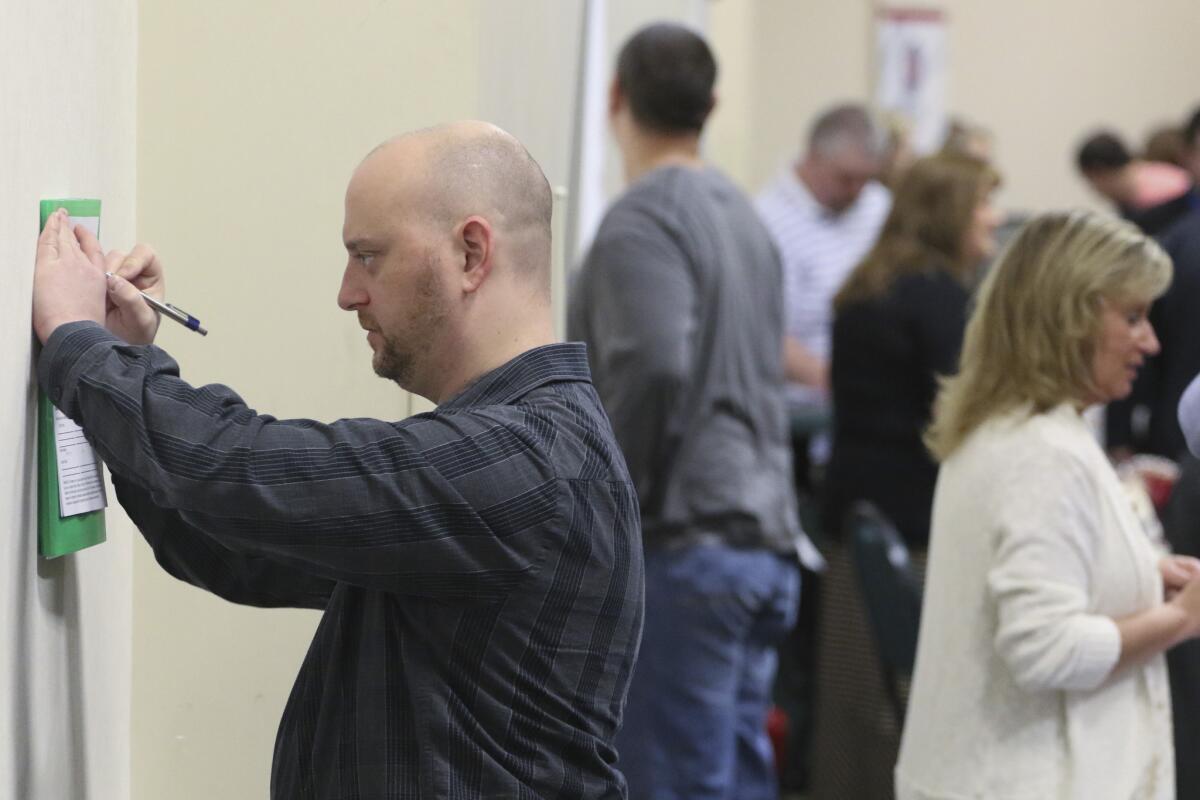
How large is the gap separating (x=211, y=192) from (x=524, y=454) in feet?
2.07

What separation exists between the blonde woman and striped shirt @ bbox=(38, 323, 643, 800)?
2.72 ft

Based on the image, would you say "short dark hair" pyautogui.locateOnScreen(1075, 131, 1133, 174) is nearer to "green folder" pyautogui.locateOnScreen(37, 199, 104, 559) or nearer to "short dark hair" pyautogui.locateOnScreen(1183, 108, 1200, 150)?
"short dark hair" pyautogui.locateOnScreen(1183, 108, 1200, 150)

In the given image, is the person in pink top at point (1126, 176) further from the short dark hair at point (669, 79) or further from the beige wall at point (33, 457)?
the beige wall at point (33, 457)

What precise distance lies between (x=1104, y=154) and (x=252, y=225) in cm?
554

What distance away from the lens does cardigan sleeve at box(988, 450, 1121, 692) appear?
195cm

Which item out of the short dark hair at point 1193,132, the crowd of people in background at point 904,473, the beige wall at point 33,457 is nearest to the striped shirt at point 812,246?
the crowd of people in background at point 904,473

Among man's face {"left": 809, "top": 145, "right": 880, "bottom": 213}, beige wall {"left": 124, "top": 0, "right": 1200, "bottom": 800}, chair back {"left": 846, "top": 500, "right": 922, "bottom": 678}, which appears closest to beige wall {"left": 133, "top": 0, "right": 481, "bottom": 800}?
beige wall {"left": 124, "top": 0, "right": 1200, "bottom": 800}

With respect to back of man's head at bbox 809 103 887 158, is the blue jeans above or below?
below

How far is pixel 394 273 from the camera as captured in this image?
129 cm

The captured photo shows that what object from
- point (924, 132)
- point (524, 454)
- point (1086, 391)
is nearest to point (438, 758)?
point (524, 454)

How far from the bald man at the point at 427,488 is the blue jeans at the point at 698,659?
4.83 feet

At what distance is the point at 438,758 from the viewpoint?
123 cm

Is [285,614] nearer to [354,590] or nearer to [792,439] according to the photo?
[354,590]

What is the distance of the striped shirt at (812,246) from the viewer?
15.8 feet
